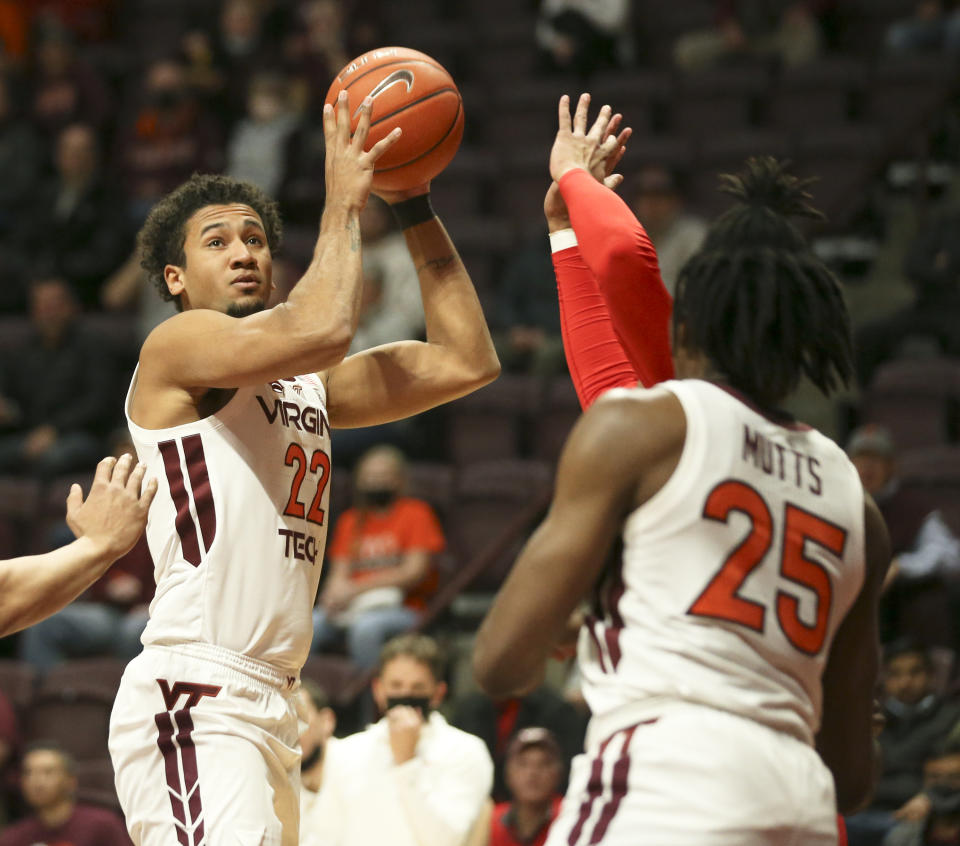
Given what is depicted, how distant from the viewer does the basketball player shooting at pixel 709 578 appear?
2.36m

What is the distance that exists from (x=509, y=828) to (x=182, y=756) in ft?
9.94

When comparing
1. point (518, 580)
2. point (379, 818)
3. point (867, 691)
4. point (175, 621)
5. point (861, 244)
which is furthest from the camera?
point (861, 244)

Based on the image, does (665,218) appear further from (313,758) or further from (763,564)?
(763,564)

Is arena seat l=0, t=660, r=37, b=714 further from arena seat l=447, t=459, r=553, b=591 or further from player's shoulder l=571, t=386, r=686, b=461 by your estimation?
player's shoulder l=571, t=386, r=686, b=461

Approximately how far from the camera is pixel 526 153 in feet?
34.4

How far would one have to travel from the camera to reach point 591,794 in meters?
2.42

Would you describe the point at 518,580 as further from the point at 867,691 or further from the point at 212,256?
the point at 212,256

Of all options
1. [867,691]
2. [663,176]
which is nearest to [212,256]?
[867,691]

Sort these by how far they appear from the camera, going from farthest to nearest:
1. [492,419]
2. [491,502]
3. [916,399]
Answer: [492,419] → [491,502] → [916,399]

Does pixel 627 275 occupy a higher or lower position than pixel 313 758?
higher

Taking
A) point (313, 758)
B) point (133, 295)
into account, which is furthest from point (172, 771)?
point (133, 295)

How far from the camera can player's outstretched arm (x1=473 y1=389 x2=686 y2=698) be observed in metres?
2.37

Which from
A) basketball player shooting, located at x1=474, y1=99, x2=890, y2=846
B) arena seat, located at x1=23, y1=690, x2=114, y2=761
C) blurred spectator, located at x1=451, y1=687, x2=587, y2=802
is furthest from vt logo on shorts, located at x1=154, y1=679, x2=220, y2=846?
arena seat, located at x1=23, y1=690, x2=114, y2=761

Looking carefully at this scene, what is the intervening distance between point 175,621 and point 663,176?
20.4 feet
